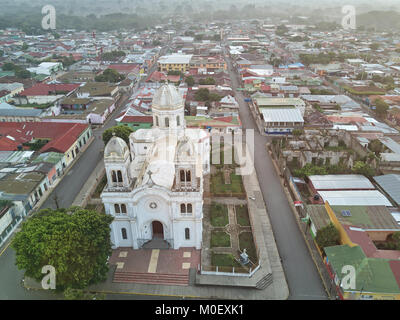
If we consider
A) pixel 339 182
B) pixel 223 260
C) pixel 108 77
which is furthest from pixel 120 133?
pixel 108 77

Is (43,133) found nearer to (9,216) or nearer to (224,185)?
(9,216)

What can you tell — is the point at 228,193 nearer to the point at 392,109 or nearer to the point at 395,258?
the point at 395,258

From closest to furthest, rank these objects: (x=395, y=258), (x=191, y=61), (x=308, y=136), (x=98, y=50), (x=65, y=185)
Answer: (x=395, y=258) → (x=65, y=185) → (x=308, y=136) → (x=191, y=61) → (x=98, y=50)

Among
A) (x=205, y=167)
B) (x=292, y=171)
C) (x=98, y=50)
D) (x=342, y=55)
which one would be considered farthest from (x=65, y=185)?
(x=342, y=55)

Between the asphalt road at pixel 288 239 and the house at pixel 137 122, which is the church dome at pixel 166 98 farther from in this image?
the house at pixel 137 122

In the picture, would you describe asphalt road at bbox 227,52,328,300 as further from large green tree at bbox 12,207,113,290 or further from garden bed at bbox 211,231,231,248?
large green tree at bbox 12,207,113,290

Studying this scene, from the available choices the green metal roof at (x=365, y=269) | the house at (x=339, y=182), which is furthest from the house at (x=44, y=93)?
the green metal roof at (x=365, y=269)
